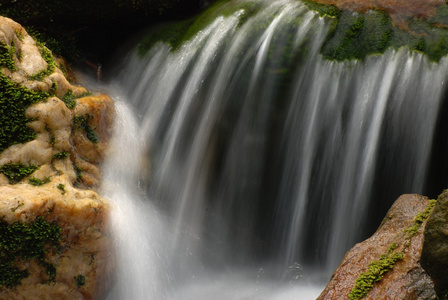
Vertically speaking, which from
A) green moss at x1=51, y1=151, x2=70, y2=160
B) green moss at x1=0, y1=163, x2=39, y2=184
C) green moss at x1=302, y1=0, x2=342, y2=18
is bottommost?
green moss at x1=0, y1=163, x2=39, y2=184

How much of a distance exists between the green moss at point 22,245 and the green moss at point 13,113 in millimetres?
838

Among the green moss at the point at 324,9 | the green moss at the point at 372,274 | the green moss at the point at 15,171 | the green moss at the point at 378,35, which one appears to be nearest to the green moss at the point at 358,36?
the green moss at the point at 378,35

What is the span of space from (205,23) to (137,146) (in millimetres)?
2346

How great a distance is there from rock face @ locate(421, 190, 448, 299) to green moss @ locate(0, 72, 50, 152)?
144 inches

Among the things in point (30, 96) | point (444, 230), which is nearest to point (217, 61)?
point (30, 96)

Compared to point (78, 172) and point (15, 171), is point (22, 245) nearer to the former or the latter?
point (15, 171)

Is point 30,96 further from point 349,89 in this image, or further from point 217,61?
point 349,89

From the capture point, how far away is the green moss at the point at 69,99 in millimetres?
4828

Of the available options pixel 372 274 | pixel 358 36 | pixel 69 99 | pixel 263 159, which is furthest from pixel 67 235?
pixel 358 36

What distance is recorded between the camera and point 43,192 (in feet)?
13.1

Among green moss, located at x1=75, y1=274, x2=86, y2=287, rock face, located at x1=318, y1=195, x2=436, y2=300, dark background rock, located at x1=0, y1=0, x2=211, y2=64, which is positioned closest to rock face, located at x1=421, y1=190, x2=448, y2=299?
rock face, located at x1=318, y1=195, x2=436, y2=300

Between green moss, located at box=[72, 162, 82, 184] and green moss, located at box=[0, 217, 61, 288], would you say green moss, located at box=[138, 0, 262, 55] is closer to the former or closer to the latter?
green moss, located at box=[72, 162, 82, 184]

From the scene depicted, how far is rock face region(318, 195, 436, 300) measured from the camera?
3045 millimetres

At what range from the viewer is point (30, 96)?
433 cm
